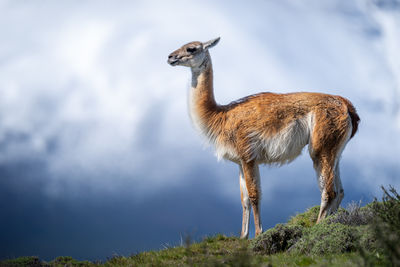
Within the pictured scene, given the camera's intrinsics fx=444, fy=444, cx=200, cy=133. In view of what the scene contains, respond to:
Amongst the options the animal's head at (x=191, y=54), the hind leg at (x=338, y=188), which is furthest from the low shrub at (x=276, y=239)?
the animal's head at (x=191, y=54)

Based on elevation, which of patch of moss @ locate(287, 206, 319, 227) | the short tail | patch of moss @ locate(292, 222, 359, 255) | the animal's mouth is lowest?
patch of moss @ locate(292, 222, 359, 255)

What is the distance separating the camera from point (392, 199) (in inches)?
326

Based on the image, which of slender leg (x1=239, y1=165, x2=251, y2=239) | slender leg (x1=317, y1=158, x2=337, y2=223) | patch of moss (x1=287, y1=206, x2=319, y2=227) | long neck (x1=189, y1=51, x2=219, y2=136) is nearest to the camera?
slender leg (x1=317, y1=158, x2=337, y2=223)

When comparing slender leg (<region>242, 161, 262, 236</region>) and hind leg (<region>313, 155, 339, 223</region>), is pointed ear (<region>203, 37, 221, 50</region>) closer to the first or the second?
slender leg (<region>242, 161, 262, 236</region>)

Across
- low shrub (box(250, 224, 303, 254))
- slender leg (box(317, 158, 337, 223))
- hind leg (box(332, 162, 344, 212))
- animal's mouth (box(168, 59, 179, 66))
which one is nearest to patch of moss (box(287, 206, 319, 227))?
hind leg (box(332, 162, 344, 212))

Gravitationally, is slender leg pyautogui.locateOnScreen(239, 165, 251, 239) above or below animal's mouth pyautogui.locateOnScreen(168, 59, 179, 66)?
below

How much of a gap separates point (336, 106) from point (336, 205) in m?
2.43

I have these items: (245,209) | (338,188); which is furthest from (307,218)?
(245,209)

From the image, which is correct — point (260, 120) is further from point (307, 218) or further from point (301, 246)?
point (307, 218)

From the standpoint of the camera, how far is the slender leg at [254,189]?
1056cm

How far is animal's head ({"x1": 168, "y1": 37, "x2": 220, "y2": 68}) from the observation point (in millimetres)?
11773

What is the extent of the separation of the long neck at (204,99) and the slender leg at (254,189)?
1641mm

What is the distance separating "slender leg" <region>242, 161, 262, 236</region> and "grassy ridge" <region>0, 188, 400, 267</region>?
27.2 inches

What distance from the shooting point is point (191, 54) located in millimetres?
11789
